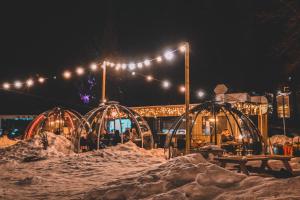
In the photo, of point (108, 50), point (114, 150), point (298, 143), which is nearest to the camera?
point (114, 150)

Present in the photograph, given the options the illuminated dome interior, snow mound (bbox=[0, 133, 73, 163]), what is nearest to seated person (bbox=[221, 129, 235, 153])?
snow mound (bbox=[0, 133, 73, 163])

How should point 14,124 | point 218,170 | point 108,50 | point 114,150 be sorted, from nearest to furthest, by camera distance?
point 218,170 → point 114,150 → point 108,50 → point 14,124

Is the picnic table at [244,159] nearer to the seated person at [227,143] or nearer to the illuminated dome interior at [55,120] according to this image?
the seated person at [227,143]

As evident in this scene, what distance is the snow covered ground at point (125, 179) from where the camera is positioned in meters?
6.07

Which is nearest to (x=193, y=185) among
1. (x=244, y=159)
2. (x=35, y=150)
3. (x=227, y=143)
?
(x=244, y=159)

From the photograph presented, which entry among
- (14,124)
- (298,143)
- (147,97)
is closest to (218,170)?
(298,143)

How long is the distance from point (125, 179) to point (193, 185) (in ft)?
6.26

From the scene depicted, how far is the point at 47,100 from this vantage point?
150 ft

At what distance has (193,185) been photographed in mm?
6523

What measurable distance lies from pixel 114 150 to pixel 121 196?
8420 mm

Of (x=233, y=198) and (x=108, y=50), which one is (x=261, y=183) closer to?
(x=233, y=198)

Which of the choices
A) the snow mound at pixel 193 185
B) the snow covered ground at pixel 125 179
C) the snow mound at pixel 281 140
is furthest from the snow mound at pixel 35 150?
the snow mound at pixel 281 140

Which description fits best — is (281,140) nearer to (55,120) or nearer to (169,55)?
(169,55)

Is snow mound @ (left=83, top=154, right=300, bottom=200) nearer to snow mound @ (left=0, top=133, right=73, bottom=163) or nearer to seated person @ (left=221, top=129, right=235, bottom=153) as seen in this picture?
seated person @ (left=221, top=129, right=235, bottom=153)
